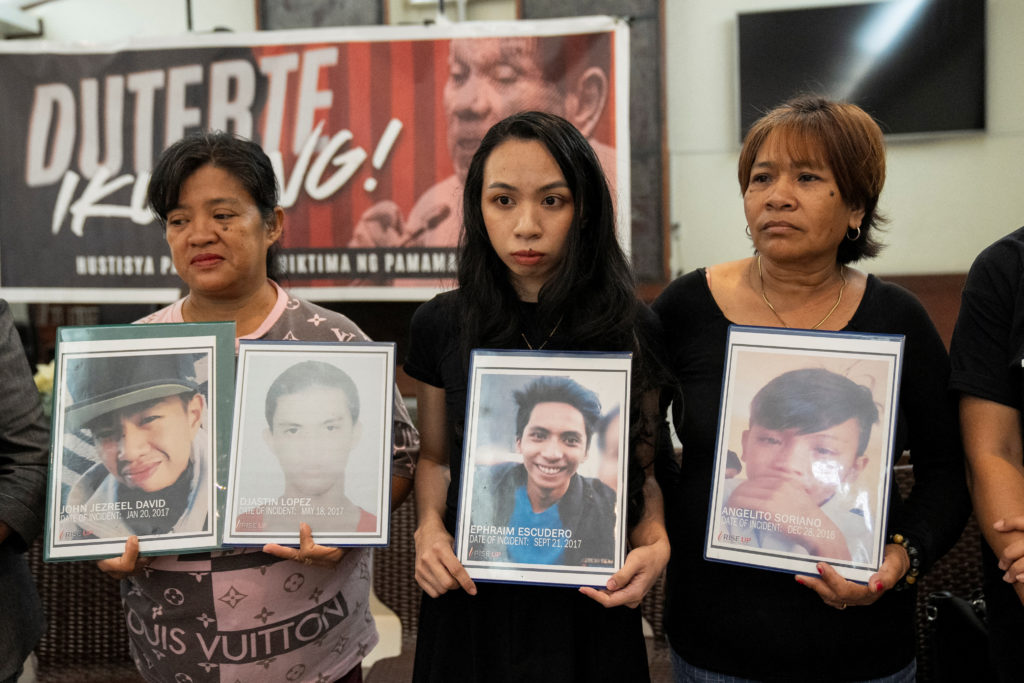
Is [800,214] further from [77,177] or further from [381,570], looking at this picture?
[77,177]

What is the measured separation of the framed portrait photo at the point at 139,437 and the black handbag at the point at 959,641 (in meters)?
1.33

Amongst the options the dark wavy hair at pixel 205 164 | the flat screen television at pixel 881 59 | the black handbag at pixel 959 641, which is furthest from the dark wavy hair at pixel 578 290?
the flat screen television at pixel 881 59

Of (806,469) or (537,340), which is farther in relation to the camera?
(537,340)

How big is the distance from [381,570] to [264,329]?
1.05 metres

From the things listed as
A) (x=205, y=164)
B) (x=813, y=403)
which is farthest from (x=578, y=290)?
(x=205, y=164)

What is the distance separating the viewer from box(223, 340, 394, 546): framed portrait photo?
126 cm

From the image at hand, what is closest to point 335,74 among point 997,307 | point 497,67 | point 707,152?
point 497,67

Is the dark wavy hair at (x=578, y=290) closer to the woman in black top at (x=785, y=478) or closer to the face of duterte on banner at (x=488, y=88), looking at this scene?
the woman in black top at (x=785, y=478)

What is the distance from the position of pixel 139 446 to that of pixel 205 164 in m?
0.47

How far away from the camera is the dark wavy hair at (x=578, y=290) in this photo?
1229 mm

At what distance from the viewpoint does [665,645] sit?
7.14 feet

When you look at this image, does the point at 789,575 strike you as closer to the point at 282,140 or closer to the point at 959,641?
the point at 959,641

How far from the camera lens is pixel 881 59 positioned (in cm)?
367

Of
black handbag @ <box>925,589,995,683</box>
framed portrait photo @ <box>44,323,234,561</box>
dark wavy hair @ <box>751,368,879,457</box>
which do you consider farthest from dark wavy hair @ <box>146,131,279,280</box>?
black handbag @ <box>925,589,995,683</box>
